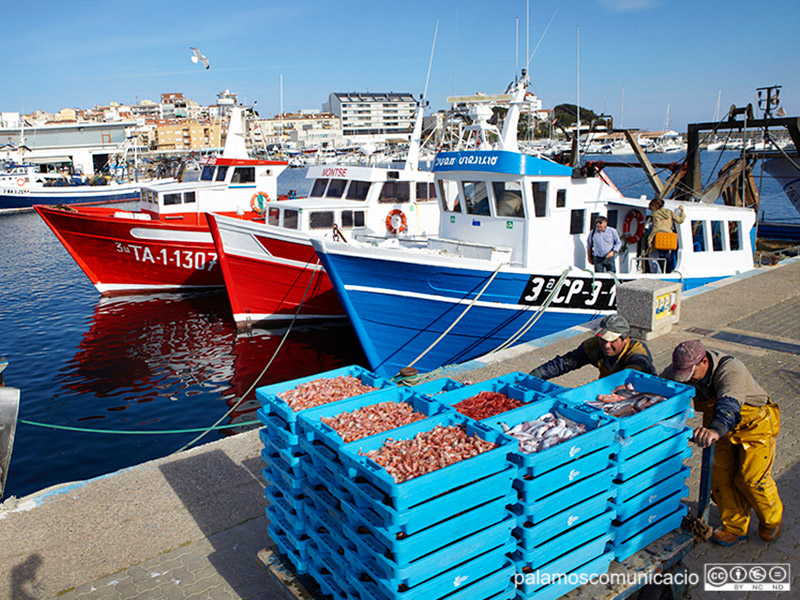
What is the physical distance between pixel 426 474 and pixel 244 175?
1992cm

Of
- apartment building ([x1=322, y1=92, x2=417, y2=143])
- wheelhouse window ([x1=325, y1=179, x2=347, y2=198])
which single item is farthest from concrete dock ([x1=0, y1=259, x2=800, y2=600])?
apartment building ([x1=322, y1=92, x2=417, y2=143])

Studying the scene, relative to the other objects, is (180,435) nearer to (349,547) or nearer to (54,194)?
(349,547)

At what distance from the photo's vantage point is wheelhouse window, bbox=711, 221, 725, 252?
44.4 feet

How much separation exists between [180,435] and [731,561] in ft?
28.0

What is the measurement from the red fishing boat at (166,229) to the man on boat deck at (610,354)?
1550cm

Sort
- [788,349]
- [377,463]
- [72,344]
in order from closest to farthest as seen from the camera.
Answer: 1. [377,463]
2. [788,349]
3. [72,344]

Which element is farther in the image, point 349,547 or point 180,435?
point 180,435

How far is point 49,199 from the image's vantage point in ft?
165

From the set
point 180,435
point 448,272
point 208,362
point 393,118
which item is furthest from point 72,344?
point 393,118

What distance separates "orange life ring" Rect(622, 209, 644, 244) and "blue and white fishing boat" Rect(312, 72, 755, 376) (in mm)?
737

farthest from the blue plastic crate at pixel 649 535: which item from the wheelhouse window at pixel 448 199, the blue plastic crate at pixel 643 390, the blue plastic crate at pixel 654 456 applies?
the wheelhouse window at pixel 448 199

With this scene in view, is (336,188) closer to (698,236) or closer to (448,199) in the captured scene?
(448,199)

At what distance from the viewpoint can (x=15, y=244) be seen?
34.8 m

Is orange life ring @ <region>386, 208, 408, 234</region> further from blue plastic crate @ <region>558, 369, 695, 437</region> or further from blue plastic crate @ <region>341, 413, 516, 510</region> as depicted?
blue plastic crate @ <region>341, 413, 516, 510</region>
